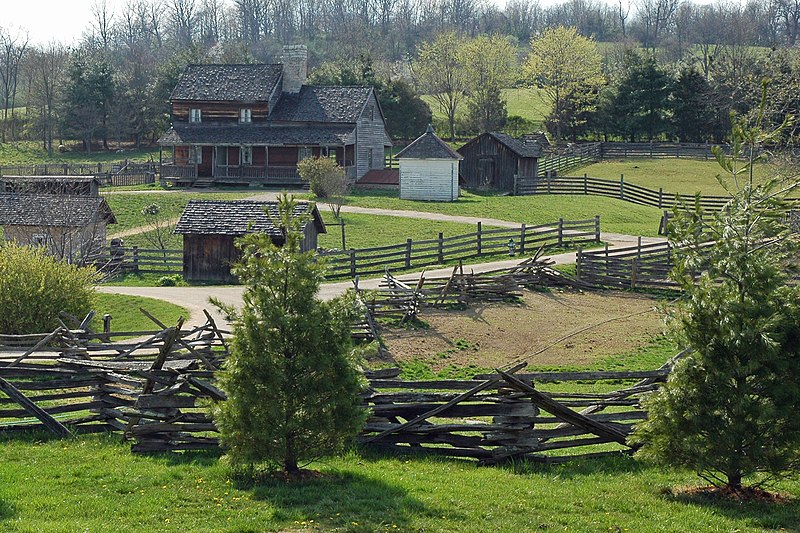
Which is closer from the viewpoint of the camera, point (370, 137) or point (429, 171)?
point (429, 171)

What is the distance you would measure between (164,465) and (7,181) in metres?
34.3

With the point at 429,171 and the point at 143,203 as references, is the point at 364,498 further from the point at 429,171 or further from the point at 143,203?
the point at 429,171

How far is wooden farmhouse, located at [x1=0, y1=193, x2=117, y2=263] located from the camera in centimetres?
3581

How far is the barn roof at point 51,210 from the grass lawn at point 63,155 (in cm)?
3906

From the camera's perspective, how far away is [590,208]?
172ft

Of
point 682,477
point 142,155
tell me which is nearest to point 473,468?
point 682,477

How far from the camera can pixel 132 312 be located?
29234 millimetres

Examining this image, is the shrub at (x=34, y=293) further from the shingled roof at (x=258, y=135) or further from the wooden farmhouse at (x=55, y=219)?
the shingled roof at (x=258, y=135)

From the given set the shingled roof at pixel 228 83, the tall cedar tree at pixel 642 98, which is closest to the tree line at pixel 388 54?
the tall cedar tree at pixel 642 98

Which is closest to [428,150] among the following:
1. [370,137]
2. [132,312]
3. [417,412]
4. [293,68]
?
A: [370,137]

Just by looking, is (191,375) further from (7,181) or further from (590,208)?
(590,208)

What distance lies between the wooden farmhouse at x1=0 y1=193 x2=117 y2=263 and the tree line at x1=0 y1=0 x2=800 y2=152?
100 ft

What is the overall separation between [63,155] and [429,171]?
39.5m

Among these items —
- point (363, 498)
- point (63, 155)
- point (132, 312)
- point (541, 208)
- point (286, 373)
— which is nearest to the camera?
point (363, 498)
